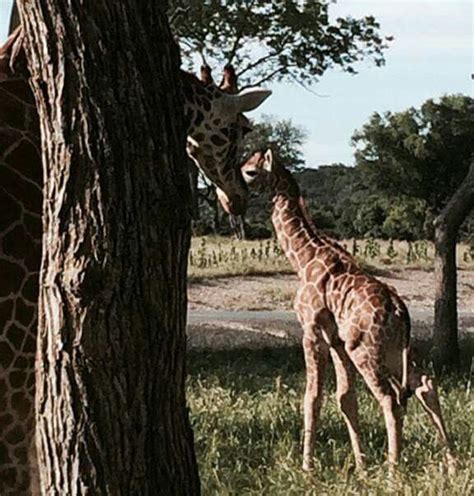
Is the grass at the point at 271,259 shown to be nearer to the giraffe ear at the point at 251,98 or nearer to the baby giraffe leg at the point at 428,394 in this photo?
the baby giraffe leg at the point at 428,394

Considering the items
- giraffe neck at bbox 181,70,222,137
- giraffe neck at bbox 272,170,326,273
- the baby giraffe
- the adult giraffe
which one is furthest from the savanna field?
the adult giraffe

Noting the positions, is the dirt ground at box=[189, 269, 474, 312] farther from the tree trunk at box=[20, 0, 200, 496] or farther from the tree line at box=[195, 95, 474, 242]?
the tree trunk at box=[20, 0, 200, 496]

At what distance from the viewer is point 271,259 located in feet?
81.6

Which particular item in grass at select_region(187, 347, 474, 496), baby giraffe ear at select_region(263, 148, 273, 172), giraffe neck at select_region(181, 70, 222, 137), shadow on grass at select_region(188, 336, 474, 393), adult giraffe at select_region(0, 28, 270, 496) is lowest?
shadow on grass at select_region(188, 336, 474, 393)

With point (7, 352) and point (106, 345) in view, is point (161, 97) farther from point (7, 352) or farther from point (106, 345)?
point (7, 352)

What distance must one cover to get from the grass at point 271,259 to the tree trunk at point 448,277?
32.7 ft

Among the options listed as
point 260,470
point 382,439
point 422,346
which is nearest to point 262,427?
point 382,439

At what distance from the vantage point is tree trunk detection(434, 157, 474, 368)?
12664 mm

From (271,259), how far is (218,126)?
61.6ft

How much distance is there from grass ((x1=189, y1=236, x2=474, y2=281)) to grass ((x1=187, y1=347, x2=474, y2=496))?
11977 mm

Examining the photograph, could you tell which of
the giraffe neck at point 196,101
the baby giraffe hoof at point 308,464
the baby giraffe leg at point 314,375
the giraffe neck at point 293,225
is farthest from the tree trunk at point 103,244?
the giraffe neck at point 293,225

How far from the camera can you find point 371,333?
7.10 metres

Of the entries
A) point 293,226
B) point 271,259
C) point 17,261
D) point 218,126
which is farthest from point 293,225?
point 271,259

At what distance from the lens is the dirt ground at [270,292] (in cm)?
2112
